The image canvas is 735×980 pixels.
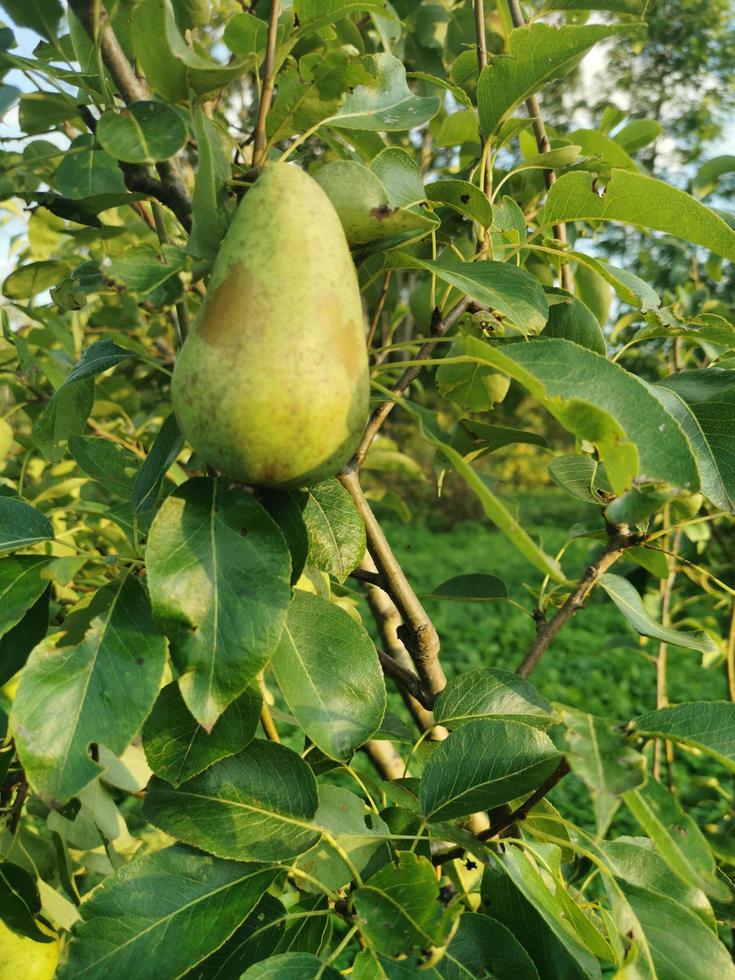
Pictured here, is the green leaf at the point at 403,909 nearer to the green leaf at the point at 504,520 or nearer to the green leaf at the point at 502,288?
the green leaf at the point at 504,520

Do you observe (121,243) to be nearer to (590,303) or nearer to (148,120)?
(590,303)

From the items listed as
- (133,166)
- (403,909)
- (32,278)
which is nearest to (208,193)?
(133,166)

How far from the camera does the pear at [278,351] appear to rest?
1.80 ft

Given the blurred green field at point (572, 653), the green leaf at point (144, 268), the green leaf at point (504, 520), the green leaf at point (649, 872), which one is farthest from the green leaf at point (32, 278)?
the blurred green field at point (572, 653)

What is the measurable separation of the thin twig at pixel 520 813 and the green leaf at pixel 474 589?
1.22 ft

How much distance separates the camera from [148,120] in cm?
61

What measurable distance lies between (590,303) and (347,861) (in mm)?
850

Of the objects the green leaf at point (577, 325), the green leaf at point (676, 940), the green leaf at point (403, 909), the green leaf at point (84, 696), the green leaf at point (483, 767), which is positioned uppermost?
the green leaf at point (577, 325)

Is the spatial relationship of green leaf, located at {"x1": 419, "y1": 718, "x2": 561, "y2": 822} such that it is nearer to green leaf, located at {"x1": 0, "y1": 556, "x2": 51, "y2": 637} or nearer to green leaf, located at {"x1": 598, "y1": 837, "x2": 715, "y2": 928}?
green leaf, located at {"x1": 598, "y1": 837, "x2": 715, "y2": 928}

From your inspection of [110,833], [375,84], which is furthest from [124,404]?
[375,84]

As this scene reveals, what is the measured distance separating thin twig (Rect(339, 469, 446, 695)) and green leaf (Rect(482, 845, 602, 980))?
0.70ft

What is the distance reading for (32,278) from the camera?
129cm

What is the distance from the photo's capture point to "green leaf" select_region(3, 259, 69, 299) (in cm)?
128

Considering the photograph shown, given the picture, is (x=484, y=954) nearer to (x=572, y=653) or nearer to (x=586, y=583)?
(x=586, y=583)
